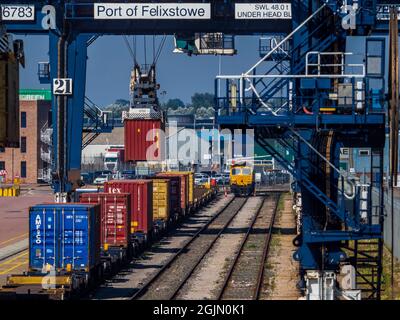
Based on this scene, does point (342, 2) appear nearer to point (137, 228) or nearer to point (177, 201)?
point (137, 228)

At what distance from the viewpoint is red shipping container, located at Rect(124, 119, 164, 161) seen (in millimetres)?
46625

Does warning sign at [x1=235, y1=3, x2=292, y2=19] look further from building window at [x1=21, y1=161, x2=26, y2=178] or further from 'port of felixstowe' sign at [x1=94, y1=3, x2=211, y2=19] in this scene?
building window at [x1=21, y1=161, x2=26, y2=178]

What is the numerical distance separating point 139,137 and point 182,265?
12.8 m

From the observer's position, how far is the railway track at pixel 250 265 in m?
28.9

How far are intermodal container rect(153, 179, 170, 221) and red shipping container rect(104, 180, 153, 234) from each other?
6.13 m

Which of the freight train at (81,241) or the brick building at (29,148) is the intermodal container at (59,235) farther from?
the brick building at (29,148)

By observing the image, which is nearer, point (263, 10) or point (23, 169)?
point (263, 10)

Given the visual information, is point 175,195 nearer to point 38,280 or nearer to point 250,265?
point 250,265

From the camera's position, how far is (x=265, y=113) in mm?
24359

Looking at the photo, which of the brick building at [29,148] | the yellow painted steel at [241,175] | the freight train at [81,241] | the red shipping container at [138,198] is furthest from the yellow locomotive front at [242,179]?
the freight train at [81,241]

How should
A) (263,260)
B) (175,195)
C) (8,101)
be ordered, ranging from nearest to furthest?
1. (8,101)
2. (263,260)
3. (175,195)

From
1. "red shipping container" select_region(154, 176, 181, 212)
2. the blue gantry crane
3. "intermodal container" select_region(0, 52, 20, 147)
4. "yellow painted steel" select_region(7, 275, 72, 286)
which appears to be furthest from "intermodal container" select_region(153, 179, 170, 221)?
"intermodal container" select_region(0, 52, 20, 147)

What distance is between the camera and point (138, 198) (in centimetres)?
3938

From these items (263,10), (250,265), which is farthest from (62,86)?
(250,265)
